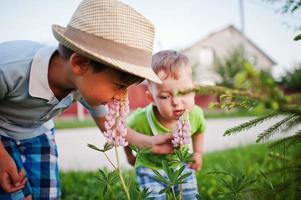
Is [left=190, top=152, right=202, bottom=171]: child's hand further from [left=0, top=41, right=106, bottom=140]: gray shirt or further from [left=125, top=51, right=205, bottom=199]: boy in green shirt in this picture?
[left=0, top=41, right=106, bottom=140]: gray shirt

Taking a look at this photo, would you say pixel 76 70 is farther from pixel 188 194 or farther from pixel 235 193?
pixel 188 194

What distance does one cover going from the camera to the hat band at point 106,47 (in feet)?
5.68

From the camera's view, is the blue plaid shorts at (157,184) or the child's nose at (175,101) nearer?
the child's nose at (175,101)

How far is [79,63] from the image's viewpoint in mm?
1853

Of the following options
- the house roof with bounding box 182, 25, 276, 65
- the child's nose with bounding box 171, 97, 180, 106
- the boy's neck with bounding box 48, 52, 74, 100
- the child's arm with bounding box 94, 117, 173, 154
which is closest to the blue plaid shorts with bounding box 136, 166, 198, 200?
the child's arm with bounding box 94, 117, 173, 154

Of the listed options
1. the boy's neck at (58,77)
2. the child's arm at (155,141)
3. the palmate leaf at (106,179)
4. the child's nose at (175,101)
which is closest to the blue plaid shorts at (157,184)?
the child's arm at (155,141)

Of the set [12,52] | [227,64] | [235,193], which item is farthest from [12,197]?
[227,64]

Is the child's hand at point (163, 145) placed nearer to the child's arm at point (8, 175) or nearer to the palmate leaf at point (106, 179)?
the palmate leaf at point (106, 179)

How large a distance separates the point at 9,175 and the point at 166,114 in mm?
1011

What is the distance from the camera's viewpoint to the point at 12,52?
6.88ft

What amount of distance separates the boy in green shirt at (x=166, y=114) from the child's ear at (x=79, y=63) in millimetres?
650

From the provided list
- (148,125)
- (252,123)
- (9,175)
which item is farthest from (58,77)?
(252,123)

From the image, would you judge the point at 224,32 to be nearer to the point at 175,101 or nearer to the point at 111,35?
the point at 175,101

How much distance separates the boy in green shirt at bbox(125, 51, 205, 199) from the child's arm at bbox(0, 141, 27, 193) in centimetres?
67
